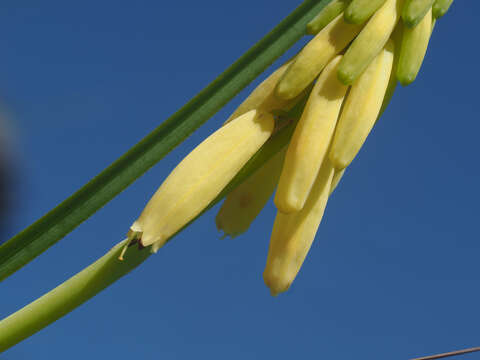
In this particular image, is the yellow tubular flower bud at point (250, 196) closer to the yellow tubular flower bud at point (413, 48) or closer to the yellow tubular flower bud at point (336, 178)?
the yellow tubular flower bud at point (336, 178)

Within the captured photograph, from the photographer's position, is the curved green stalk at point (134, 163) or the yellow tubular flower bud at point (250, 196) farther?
the yellow tubular flower bud at point (250, 196)

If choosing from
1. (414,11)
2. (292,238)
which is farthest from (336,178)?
(414,11)

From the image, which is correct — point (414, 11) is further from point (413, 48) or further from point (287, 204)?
point (287, 204)

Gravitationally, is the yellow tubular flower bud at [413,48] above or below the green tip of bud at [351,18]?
below

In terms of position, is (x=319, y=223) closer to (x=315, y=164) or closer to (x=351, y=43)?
(x=315, y=164)

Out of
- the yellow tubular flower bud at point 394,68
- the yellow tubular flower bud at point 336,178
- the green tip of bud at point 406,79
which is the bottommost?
the yellow tubular flower bud at point 336,178

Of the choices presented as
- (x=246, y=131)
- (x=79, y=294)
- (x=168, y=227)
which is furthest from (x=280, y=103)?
(x=79, y=294)

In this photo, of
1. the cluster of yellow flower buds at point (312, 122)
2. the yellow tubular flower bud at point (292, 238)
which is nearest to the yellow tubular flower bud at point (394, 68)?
the cluster of yellow flower buds at point (312, 122)

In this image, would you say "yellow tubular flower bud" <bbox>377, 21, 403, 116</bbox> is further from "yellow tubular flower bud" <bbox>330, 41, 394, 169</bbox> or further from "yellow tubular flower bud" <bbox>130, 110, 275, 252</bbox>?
"yellow tubular flower bud" <bbox>130, 110, 275, 252</bbox>
